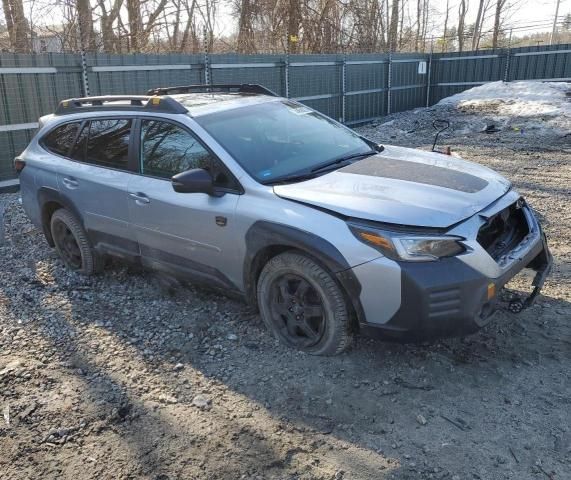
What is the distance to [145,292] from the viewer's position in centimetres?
480

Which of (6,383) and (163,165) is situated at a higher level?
(163,165)

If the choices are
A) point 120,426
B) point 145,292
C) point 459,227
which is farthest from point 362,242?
point 145,292

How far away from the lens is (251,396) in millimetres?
3295

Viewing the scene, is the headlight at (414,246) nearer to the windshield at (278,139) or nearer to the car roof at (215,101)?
the windshield at (278,139)

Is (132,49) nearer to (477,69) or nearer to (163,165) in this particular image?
(477,69)

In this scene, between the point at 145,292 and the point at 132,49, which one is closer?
the point at 145,292

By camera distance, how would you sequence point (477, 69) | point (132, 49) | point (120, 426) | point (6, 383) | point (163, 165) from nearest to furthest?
1. point (120, 426)
2. point (6, 383)
3. point (163, 165)
4. point (132, 49)
5. point (477, 69)

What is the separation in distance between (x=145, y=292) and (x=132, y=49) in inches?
Result: 592

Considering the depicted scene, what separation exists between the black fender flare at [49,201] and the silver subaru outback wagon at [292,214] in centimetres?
3

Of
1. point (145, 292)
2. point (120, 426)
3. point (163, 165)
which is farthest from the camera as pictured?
point (145, 292)

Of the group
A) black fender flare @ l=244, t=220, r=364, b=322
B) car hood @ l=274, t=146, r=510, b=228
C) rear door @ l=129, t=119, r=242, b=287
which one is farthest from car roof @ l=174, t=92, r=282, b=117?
black fender flare @ l=244, t=220, r=364, b=322

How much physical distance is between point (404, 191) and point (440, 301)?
760 millimetres

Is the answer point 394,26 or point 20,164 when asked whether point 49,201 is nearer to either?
point 20,164

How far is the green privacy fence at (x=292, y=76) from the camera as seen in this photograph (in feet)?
29.9
